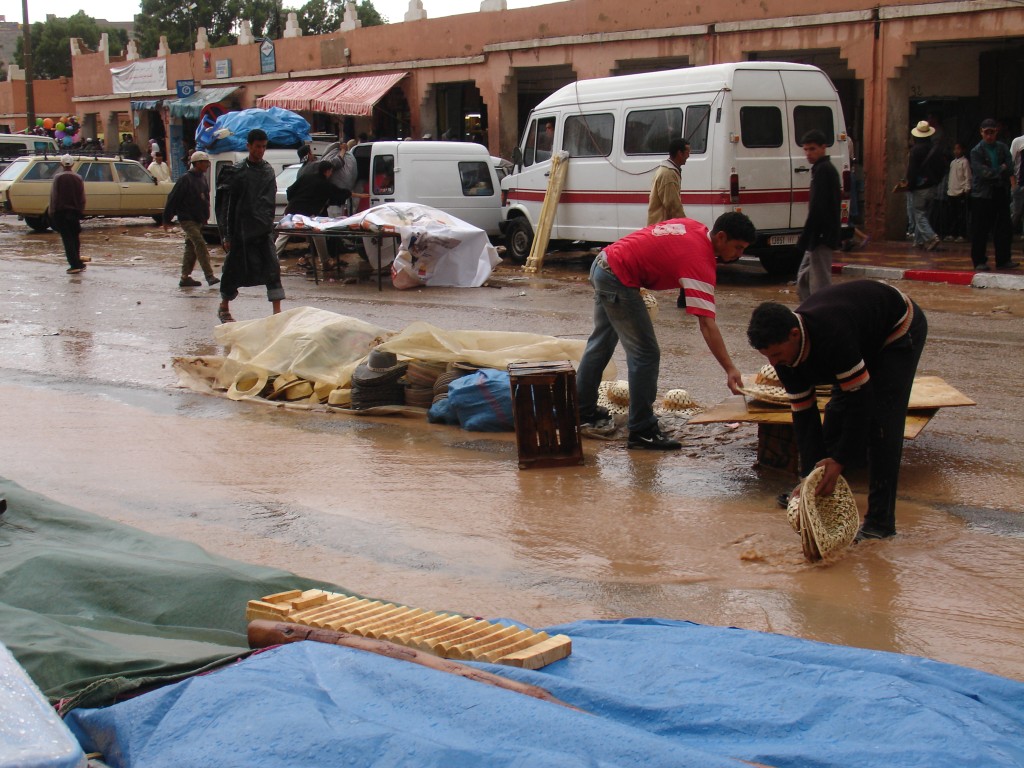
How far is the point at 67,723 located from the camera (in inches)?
110

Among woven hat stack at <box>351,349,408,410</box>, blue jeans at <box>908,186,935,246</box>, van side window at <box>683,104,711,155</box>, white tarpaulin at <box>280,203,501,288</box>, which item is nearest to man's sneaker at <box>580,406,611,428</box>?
woven hat stack at <box>351,349,408,410</box>

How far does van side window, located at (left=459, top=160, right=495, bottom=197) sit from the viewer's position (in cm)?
1788

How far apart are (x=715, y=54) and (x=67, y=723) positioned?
63.6ft

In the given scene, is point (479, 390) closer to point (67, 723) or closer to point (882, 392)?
point (882, 392)

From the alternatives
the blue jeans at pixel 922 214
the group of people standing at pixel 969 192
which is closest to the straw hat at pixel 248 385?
the group of people standing at pixel 969 192

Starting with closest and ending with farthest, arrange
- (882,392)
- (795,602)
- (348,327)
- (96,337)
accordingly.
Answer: (795,602) → (882,392) → (348,327) → (96,337)

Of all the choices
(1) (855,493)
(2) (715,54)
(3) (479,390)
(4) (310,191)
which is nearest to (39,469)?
(3) (479,390)

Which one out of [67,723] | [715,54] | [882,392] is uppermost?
[715,54]

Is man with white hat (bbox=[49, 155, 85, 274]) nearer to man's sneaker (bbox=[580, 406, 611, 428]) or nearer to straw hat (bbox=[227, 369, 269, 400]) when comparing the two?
straw hat (bbox=[227, 369, 269, 400])

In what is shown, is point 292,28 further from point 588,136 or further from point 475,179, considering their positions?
point 588,136

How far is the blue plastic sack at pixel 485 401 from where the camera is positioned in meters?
7.29

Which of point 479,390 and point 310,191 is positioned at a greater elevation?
point 310,191

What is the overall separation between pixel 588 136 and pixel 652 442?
985 cm

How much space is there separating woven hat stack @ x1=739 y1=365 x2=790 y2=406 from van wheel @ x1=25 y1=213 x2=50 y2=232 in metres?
23.5
